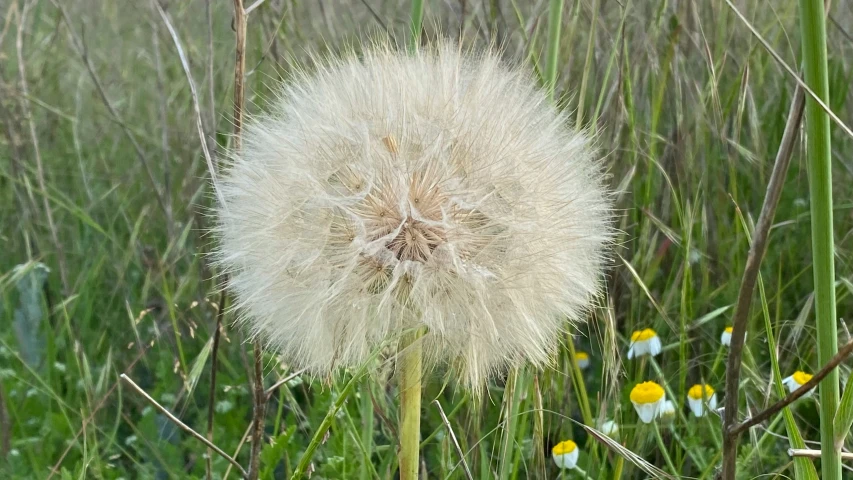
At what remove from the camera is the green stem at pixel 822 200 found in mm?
697

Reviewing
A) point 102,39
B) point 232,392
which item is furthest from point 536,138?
point 102,39

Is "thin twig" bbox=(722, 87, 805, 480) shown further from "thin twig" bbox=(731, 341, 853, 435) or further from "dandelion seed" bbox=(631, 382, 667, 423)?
"dandelion seed" bbox=(631, 382, 667, 423)

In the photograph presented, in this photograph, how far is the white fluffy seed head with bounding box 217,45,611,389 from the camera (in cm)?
96

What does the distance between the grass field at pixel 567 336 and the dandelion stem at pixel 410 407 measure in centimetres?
18

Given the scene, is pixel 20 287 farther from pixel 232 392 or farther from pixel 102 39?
pixel 102 39

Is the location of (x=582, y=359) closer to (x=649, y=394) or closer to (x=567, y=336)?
(x=567, y=336)

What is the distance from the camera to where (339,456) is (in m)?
1.45

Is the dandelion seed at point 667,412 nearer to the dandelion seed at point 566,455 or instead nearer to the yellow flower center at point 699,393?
the yellow flower center at point 699,393

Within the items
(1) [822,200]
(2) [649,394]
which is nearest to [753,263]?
(1) [822,200]

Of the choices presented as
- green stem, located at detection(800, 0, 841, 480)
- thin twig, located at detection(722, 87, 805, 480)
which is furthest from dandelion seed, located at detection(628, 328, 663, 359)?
green stem, located at detection(800, 0, 841, 480)

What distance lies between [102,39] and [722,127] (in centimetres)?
259

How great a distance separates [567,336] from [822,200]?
75 centimetres

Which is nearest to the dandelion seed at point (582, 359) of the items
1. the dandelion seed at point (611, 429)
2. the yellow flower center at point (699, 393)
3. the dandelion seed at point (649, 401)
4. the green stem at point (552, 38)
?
the dandelion seed at point (611, 429)

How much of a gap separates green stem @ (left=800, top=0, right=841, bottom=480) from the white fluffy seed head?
303 mm
